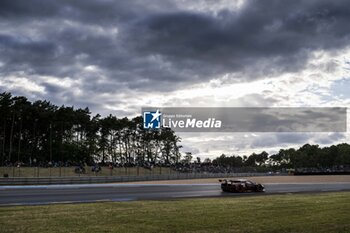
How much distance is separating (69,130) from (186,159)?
5065cm

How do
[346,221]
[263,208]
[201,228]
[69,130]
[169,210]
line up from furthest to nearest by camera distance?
[69,130], [263,208], [169,210], [346,221], [201,228]

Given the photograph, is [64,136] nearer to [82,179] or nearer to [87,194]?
[82,179]

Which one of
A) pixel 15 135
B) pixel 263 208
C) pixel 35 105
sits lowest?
pixel 263 208

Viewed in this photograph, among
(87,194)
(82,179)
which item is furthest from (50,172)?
(87,194)

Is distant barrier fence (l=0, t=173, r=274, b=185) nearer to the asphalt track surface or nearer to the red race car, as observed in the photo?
the asphalt track surface

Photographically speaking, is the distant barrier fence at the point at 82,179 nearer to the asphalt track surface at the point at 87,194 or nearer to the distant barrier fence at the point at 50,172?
the distant barrier fence at the point at 50,172

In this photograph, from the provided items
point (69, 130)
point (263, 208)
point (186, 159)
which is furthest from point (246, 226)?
point (186, 159)

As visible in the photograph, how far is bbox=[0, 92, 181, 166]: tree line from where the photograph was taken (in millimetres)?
79188

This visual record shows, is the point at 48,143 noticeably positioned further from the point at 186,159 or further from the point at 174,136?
the point at 186,159

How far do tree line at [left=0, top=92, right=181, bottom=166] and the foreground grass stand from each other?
4745 cm

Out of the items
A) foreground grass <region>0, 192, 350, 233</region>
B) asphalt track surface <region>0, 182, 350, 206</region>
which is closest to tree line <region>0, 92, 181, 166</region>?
asphalt track surface <region>0, 182, 350, 206</region>

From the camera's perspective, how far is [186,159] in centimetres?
13850

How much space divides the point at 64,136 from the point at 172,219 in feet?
276

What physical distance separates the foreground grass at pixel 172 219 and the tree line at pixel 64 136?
156 ft
